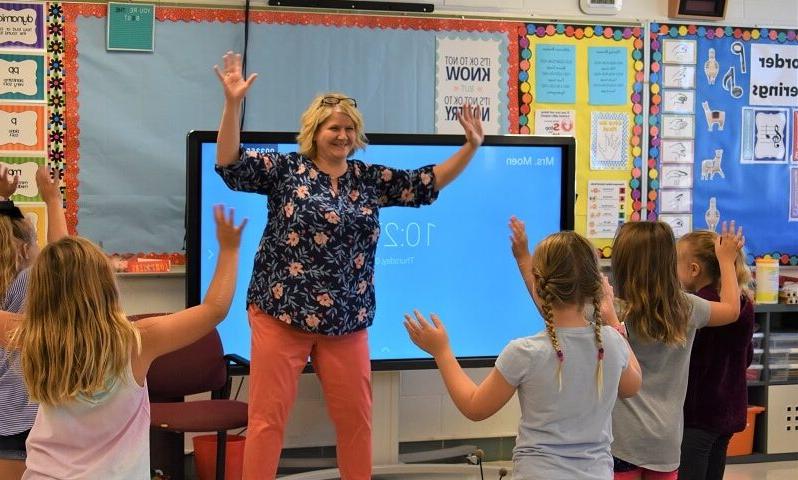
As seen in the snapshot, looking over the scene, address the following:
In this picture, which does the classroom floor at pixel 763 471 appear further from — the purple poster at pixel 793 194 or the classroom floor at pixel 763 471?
the purple poster at pixel 793 194

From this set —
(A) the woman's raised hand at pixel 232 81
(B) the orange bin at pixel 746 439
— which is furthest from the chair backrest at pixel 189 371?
(B) the orange bin at pixel 746 439

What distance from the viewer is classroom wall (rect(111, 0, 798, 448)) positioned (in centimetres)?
423

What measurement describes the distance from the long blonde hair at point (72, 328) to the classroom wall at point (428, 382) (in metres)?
2.14

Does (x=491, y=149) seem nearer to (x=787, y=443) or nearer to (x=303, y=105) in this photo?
(x=303, y=105)

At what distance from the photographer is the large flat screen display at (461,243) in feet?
13.3

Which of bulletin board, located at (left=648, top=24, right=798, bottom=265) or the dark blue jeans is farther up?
bulletin board, located at (left=648, top=24, right=798, bottom=265)

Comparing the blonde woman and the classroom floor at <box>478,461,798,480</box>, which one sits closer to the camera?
the blonde woman

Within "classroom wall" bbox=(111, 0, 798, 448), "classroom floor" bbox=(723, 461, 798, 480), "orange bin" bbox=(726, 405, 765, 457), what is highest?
"classroom wall" bbox=(111, 0, 798, 448)

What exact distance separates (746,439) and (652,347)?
8.06 ft

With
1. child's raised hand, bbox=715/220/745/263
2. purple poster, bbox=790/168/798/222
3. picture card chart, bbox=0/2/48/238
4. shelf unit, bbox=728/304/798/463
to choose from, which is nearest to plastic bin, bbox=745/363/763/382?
shelf unit, bbox=728/304/798/463

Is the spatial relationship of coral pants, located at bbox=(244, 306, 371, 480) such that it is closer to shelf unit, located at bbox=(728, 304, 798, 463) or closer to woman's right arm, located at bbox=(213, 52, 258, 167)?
woman's right arm, located at bbox=(213, 52, 258, 167)

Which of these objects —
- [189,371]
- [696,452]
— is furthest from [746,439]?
[189,371]

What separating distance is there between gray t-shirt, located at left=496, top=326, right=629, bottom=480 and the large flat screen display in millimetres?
2003

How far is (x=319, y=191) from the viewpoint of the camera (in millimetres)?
2939
